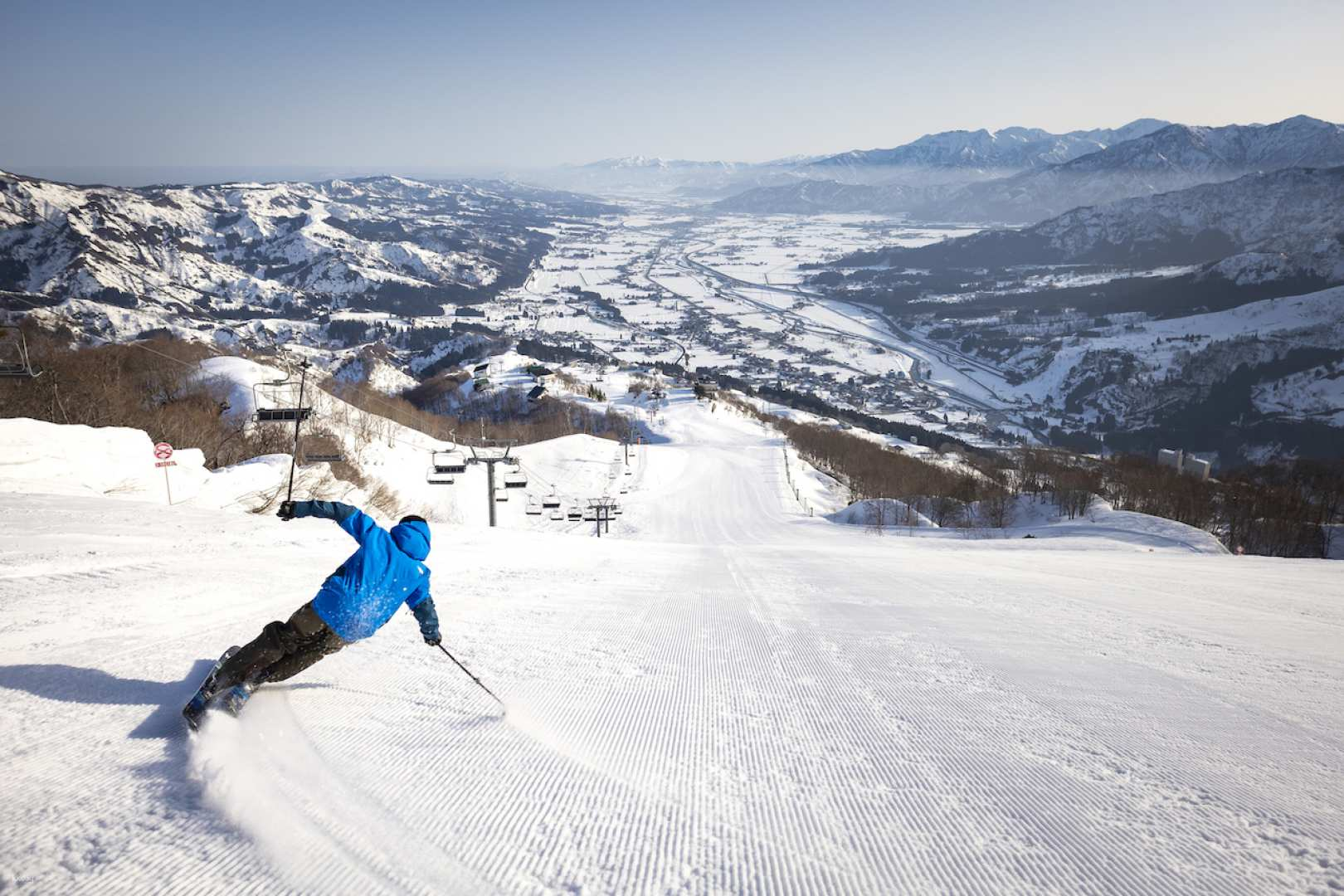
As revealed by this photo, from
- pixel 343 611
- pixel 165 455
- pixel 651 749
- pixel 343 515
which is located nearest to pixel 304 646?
pixel 343 611

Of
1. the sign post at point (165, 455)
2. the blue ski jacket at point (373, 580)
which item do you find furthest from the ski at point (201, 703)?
the sign post at point (165, 455)

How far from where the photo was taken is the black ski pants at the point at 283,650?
3924mm

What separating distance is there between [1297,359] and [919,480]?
17295 centimetres

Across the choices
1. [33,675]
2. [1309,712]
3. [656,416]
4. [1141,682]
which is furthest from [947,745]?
[656,416]

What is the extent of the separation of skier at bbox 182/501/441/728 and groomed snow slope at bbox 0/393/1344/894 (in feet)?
0.97

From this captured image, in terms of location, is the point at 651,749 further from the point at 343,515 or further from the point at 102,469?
the point at 102,469

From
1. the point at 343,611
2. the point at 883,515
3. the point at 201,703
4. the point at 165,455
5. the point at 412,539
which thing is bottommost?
the point at 883,515

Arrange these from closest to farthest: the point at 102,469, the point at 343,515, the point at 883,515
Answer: the point at 343,515 < the point at 102,469 < the point at 883,515

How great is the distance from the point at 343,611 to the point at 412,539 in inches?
23.1

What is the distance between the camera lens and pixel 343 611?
4.08 m

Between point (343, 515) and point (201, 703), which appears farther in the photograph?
point (343, 515)

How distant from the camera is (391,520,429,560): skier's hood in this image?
4242 millimetres

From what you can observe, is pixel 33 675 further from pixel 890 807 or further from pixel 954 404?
pixel 954 404

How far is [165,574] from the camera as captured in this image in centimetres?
720
